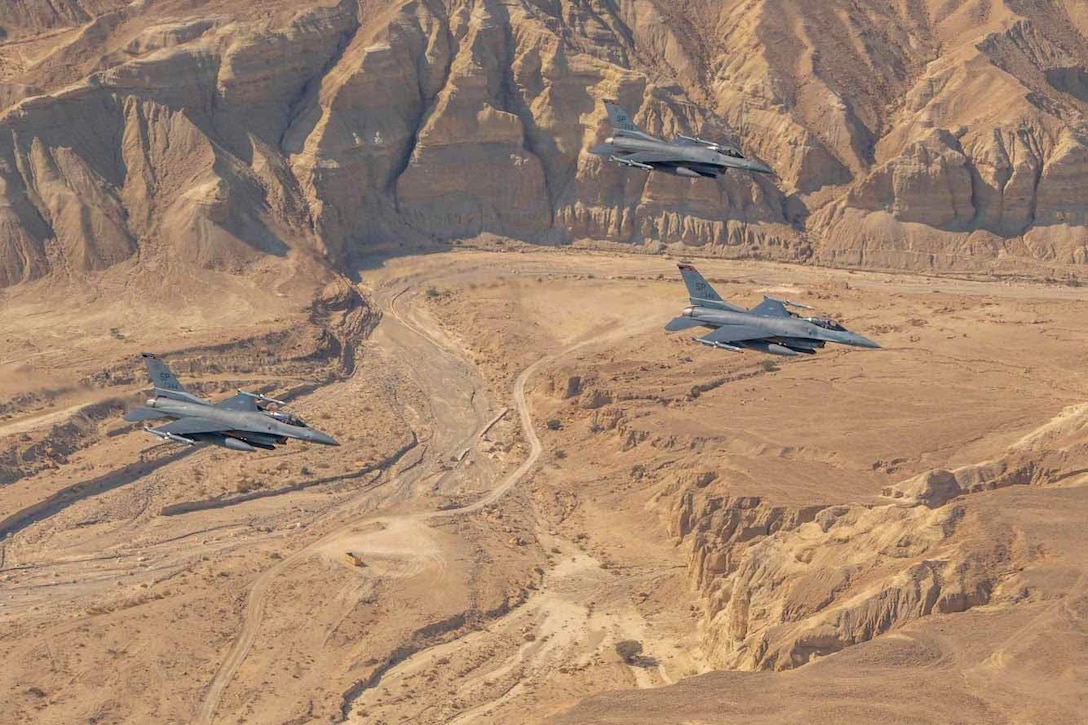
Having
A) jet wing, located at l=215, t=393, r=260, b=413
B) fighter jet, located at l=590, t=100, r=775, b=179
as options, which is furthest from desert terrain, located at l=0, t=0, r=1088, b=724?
fighter jet, located at l=590, t=100, r=775, b=179

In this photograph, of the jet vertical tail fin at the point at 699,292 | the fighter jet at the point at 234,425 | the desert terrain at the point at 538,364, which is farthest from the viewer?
the jet vertical tail fin at the point at 699,292

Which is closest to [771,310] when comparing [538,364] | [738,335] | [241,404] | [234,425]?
[738,335]

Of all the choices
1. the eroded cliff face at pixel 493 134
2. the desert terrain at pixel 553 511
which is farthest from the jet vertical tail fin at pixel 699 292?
the eroded cliff face at pixel 493 134

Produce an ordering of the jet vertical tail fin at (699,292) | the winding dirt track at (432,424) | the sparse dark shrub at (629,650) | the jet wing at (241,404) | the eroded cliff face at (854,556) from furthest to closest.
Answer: the jet vertical tail fin at (699,292) → the jet wing at (241,404) → the winding dirt track at (432,424) → the sparse dark shrub at (629,650) → the eroded cliff face at (854,556)

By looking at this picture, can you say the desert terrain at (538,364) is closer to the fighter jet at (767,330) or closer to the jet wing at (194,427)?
the fighter jet at (767,330)

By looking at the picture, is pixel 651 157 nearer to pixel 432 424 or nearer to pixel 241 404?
pixel 241 404

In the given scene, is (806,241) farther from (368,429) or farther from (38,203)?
(38,203)

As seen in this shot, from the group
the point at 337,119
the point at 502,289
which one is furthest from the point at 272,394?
the point at 337,119
